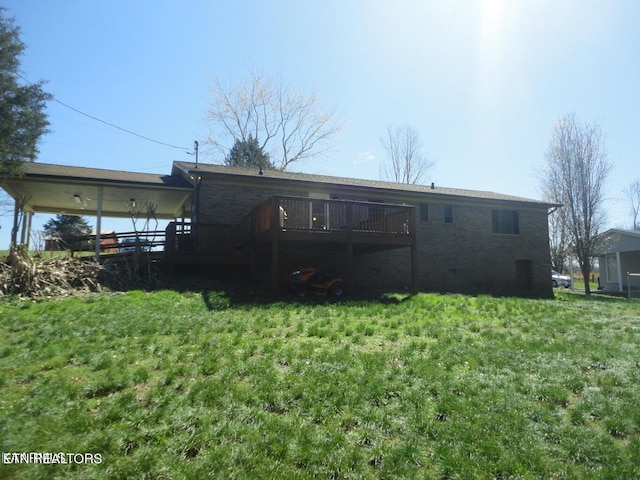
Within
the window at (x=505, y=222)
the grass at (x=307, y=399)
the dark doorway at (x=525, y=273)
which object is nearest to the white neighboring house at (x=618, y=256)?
the dark doorway at (x=525, y=273)

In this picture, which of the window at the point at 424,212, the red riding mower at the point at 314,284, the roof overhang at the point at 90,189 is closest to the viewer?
the red riding mower at the point at 314,284

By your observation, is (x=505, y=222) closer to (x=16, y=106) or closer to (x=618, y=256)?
(x=618, y=256)

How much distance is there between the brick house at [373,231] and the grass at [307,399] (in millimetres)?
5151

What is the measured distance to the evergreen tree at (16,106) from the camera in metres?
13.0

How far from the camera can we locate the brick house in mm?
12000

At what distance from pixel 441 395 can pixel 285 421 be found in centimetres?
176

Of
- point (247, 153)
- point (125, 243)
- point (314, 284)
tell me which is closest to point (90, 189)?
point (125, 243)

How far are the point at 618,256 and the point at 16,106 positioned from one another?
3315 centimetres

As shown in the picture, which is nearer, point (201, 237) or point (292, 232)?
point (292, 232)

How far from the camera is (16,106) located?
1360 centimetres

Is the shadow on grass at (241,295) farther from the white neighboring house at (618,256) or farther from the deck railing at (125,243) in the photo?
the white neighboring house at (618,256)

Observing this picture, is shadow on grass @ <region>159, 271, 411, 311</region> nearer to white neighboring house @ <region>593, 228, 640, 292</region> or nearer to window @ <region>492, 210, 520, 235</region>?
window @ <region>492, 210, 520, 235</region>

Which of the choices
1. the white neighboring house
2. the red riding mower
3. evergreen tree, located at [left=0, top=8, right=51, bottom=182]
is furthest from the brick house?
the white neighboring house

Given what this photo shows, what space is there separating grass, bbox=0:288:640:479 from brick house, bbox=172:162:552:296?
5.15m
